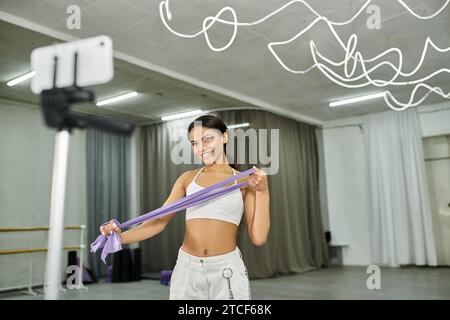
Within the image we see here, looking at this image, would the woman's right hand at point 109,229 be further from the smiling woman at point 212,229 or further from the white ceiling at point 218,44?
the white ceiling at point 218,44

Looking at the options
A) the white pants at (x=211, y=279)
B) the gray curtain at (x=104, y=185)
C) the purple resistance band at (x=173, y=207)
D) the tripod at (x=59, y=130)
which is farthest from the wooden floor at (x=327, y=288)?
the tripod at (x=59, y=130)

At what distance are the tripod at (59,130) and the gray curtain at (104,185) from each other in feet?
15.1

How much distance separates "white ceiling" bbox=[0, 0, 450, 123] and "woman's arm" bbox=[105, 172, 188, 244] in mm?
1847

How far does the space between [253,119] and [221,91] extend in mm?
568

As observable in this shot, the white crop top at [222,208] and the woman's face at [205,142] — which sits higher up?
the woman's face at [205,142]

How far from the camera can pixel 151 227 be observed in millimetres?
1078

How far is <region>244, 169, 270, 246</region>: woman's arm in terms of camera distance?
1021 millimetres

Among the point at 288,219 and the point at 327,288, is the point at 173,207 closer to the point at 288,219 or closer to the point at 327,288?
the point at 327,288

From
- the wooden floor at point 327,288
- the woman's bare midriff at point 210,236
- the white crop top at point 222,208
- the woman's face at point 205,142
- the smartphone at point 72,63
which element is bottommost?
the wooden floor at point 327,288

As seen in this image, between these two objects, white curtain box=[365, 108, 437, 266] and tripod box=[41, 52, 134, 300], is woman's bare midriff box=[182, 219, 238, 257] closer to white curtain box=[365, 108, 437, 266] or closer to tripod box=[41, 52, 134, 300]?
tripod box=[41, 52, 134, 300]

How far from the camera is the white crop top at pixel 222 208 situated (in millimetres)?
1032

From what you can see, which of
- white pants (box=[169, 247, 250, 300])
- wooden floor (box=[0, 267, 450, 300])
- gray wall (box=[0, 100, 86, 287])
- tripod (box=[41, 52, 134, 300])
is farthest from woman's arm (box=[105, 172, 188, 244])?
gray wall (box=[0, 100, 86, 287])

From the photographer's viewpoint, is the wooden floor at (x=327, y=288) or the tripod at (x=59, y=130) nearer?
the tripod at (x=59, y=130)

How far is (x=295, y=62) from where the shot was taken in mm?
4516
